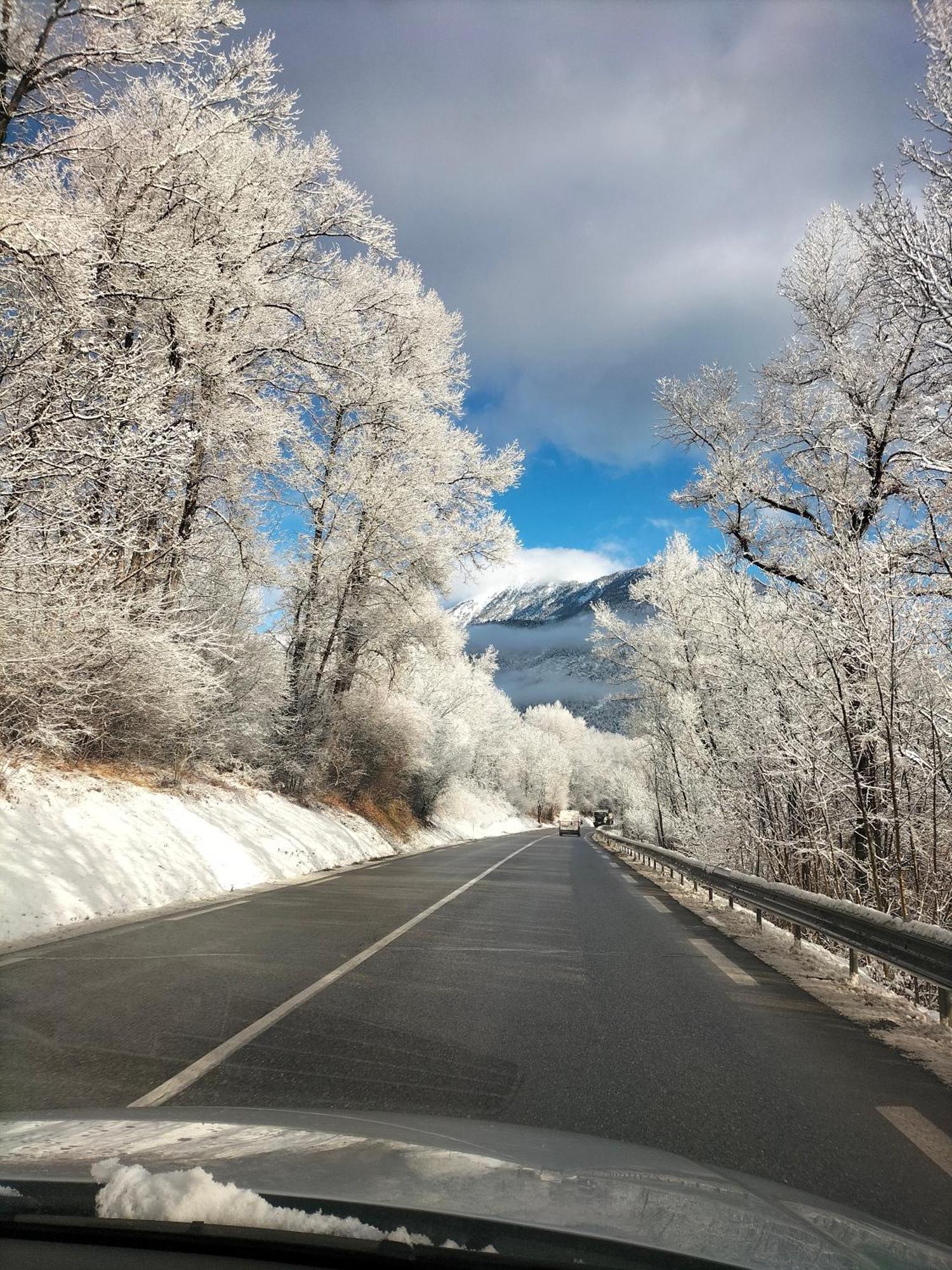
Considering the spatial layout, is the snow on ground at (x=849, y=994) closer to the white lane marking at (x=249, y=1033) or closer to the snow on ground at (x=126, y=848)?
the white lane marking at (x=249, y=1033)

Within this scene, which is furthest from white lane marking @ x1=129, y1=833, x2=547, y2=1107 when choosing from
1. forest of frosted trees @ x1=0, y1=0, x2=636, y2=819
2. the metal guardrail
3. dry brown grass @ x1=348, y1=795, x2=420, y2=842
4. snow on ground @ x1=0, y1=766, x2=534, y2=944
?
dry brown grass @ x1=348, y1=795, x2=420, y2=842

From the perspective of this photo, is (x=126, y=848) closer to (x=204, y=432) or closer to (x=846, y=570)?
(x=204, y=432)

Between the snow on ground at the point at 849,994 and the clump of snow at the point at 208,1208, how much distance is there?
3.97 metres

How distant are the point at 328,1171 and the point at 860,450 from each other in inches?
444

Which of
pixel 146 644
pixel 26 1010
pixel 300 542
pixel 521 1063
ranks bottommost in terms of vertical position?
pixel 26 1010

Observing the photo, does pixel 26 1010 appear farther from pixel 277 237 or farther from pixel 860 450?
pixel 277 237

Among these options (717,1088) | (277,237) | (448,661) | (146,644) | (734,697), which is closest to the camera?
(717,1088)

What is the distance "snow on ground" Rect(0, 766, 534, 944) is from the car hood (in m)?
6.07

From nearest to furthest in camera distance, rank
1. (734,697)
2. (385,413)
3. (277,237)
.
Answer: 1. (734,697)
2. (277,237)
3. (385,413)

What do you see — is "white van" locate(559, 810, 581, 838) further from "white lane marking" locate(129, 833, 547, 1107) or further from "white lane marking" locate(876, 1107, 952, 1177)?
"white lane marking" locate(876, 1107, 952, 1177)

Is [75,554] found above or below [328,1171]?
above

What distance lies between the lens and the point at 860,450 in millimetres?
11094

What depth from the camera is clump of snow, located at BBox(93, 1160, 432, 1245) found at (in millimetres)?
1948

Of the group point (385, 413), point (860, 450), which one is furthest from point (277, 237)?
point (860, 450)
